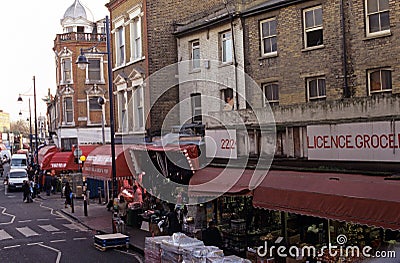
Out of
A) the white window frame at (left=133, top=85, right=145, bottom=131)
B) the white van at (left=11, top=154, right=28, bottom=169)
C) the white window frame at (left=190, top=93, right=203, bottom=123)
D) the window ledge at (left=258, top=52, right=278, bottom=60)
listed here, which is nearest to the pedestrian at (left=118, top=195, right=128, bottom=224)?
the white window frame at (left=133, top=85, right=145, bottom=131)

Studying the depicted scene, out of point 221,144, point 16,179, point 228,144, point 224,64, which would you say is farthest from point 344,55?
point 16,179

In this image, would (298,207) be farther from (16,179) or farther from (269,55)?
(16,179)

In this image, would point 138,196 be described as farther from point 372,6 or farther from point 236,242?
point 372,6

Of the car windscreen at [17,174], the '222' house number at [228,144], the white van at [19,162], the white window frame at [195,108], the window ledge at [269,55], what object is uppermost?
the window ledge at [269,55]

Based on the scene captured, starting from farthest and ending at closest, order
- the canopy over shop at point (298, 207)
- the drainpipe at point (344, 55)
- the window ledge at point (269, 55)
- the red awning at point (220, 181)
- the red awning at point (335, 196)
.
A: the window ledge at point (269, 55)
the drainpipe at point (344, 55)
the red awning at point (220, 181)
the canopy over shop at point (298, 207)
the red awning at point (335, 196)

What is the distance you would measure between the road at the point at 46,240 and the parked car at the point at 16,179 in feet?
41.1

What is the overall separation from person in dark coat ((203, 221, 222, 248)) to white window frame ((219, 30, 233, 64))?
763 cm

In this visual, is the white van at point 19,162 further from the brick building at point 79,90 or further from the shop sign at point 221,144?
the shop sign at point 221,144

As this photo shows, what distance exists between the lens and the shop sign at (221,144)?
53.3 feet

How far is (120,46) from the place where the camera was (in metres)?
28.4

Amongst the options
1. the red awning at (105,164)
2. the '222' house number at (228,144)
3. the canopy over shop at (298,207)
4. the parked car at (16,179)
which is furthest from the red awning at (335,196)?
the parked car at (16,179)

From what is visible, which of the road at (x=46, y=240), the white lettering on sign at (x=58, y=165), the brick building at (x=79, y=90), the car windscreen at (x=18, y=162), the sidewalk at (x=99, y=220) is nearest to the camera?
the road at (x=46, y=240)

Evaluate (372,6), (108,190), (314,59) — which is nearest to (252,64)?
(314,59)

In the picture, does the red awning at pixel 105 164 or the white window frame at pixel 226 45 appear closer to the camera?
the white window frame at pixel 226 45
